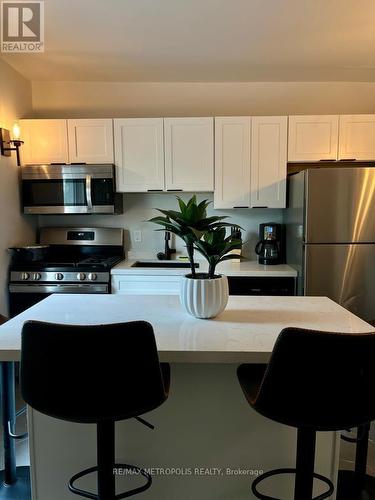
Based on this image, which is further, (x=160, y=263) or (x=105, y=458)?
(x=160, y=263)

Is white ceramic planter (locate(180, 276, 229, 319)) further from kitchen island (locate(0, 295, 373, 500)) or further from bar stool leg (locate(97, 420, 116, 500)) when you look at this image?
bar stool leg (locate(97, 420, 116, 500))

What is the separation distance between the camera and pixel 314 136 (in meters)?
3.07

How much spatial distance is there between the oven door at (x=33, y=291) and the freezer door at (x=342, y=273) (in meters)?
1.73

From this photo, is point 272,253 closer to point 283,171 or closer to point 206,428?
point 283,171

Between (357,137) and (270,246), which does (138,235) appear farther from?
(357,137)

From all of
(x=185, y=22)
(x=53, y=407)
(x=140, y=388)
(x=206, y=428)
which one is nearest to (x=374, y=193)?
(x=185, y=22)

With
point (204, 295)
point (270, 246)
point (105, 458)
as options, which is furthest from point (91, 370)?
point (270, 246)

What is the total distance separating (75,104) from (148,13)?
1502mm

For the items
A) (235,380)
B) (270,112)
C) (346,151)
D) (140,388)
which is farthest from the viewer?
(270,112)

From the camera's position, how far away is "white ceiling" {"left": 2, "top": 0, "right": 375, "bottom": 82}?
2.09m

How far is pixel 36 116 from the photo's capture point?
339 cm

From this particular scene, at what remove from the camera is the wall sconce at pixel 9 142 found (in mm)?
2815

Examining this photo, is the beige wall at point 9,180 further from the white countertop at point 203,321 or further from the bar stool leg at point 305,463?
the bar stool leg at point 305,463

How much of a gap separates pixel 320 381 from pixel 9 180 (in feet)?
9.35
